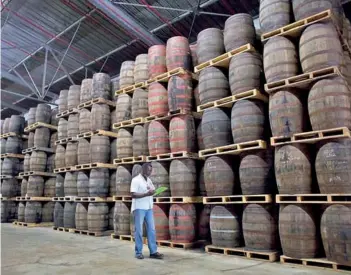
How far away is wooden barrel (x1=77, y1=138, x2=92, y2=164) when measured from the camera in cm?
982

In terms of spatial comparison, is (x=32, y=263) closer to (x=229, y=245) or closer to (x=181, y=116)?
(x=229, y=245)

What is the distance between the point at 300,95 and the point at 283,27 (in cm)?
140

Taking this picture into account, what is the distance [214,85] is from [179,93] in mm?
990

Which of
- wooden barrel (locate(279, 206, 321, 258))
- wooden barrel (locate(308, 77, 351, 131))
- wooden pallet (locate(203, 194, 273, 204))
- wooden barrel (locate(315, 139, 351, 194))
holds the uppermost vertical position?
wooden barrel (locate(308, 77, 351, 131))

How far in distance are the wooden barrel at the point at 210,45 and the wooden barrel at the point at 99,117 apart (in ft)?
12.9

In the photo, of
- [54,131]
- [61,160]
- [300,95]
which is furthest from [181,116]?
[54,131]

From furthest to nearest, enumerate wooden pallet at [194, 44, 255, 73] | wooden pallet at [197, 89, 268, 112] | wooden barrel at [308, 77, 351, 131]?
wooden pallet at [194, 44, 255, 73] → wooden pallet at [197, 89, 268, 112] → wooden barrel at [308, 77, 351, 131]

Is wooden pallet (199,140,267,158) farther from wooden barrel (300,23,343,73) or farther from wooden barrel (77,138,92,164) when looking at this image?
wooden barrel (77,138,92,164)

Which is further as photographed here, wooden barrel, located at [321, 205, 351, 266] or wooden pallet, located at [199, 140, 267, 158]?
wooden pallet, located at [199, 140, 267, 158]

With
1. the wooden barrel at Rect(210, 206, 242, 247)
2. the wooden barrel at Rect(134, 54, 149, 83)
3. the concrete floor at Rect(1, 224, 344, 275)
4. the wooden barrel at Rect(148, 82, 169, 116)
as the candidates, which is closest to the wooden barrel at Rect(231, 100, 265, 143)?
the wooden barrel at Rect(210, 206, 242, 247)

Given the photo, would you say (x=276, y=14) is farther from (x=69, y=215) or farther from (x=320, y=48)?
(x=69, y=215)

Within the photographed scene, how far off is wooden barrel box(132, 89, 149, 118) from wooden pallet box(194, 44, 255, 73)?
183 centimetres

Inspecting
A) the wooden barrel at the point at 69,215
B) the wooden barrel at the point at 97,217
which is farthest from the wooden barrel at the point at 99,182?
the wooden barrel at the point at 69,215

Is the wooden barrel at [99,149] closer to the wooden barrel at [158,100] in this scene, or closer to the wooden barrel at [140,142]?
the wooden barrel at [140,142]
